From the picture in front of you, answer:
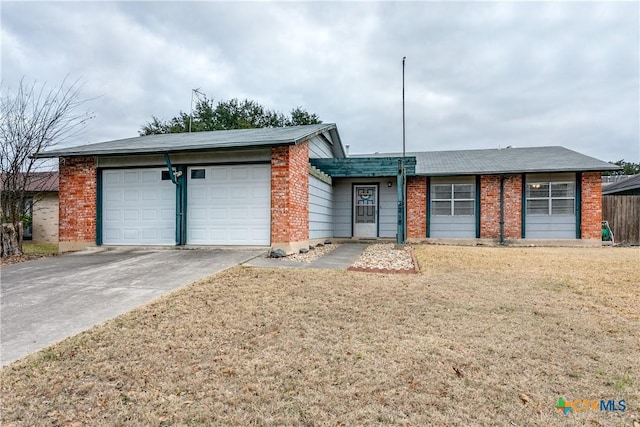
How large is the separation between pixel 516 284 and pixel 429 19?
8.65m

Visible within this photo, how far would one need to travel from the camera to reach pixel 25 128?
9.65 metres

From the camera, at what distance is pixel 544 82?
16.9 meters

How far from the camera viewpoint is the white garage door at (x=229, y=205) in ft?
29.0

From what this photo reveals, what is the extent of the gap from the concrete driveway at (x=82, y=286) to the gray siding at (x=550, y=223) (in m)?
10.3

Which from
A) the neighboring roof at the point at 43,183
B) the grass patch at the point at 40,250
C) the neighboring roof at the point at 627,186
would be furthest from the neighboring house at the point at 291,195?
the neighboring roof at the point at 627,186

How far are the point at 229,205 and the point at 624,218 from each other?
1479 centimetres

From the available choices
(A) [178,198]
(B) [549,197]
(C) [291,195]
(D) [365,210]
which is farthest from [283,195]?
(B) [549,197]

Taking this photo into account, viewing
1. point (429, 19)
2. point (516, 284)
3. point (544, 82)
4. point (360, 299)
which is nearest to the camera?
point (360, 299)

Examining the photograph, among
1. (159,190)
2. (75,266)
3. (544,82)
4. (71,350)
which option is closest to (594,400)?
(71,350)

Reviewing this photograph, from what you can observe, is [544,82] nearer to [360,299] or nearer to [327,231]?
[327,231]

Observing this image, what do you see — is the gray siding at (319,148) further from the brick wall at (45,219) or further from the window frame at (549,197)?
the brick wall at (45,219)

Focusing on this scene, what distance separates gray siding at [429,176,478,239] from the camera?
13320mm

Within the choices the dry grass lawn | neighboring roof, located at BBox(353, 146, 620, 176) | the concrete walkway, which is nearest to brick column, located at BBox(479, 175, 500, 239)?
neighboring roof, located at BBox(353, 146, 620, 176)

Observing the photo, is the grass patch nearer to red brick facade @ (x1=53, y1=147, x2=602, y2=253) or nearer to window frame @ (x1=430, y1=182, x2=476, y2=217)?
red brick facade @ (x1=53, y1=147, x2=602, y2=253)
